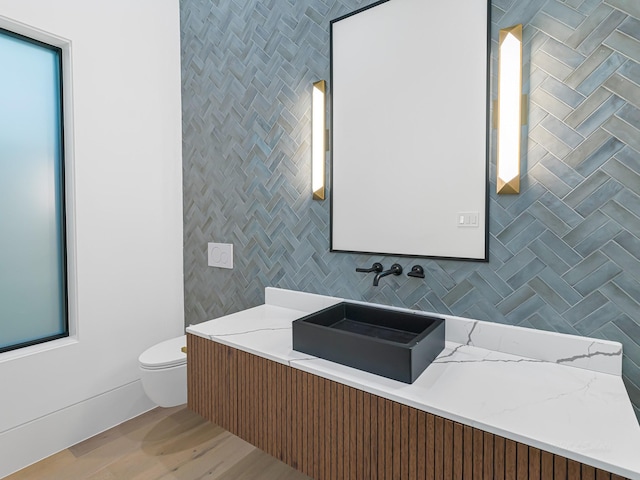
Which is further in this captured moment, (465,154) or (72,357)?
(72,357)

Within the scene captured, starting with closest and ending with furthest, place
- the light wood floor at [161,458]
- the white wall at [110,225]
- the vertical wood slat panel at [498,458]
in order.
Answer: the vertical wood slat panel at [498,458] < the light wood floor at [161,458] < the white wall at [110,225]

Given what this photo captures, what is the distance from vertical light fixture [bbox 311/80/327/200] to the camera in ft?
6.12

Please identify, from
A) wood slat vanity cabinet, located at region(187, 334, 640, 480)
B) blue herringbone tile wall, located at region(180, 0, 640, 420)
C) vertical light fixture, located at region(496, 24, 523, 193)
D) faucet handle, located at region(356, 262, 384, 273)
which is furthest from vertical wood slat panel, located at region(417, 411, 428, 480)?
vertical light fixture, located at region(496, 24, 523, 193)

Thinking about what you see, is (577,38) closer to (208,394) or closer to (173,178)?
(208,394)

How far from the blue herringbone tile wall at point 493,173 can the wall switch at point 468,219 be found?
0.06 metres

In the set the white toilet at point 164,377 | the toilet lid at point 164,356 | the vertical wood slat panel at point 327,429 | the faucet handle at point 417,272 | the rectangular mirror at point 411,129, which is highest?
the rectangular mirror at point 411,129

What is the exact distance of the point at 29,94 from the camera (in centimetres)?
199

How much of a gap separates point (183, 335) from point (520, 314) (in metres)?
2.19

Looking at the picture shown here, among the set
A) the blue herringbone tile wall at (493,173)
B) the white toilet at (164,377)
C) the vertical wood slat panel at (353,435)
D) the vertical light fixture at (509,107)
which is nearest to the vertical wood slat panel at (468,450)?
the vertical wood slat panel at (353,435)

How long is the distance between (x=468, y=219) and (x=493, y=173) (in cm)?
20

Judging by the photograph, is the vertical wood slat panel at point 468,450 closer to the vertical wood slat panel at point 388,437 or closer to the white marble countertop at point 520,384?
the white marble countertop at point 520,384

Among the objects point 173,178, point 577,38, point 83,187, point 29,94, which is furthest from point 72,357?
point 577,38

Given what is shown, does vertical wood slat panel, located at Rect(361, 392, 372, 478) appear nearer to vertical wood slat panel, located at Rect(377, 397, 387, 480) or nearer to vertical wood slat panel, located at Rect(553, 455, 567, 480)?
vertical wood slat panel, located at Rect(377, 397, 387, 480)

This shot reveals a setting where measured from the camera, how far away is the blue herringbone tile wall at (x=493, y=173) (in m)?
1.21
